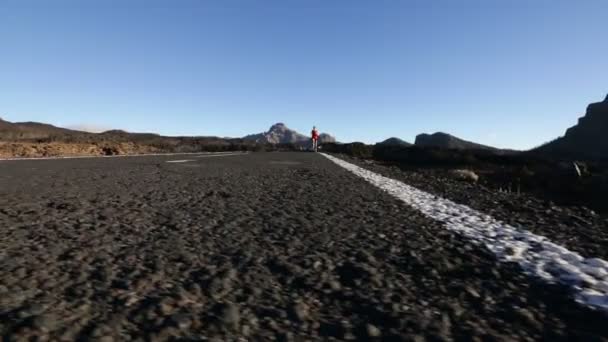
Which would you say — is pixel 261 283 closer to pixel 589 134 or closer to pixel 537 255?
pixel 537 255

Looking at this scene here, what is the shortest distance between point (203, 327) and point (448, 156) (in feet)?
120

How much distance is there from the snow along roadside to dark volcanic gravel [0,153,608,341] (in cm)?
10

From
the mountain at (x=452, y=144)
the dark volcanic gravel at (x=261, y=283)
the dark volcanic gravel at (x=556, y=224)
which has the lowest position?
the dark volcanic gravel at (x=261, y=283)

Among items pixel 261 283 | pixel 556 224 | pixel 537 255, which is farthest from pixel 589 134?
pixel 261 283

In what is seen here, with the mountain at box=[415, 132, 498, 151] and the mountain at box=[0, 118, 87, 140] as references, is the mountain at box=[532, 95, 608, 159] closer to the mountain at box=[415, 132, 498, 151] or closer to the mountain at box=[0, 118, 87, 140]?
the mountain at box=[415, 132, 498, 151]

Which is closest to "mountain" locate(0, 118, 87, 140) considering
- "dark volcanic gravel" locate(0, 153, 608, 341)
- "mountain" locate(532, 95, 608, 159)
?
"dark volcanic gravel" locate(0, 153, 608, 341)

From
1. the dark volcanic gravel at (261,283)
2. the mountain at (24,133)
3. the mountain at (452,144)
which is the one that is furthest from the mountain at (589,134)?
the dark volcanic gravel at (261,283)

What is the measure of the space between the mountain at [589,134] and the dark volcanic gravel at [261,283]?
137m

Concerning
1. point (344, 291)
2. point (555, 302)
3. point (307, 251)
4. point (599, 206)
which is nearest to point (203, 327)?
point (344, 291)

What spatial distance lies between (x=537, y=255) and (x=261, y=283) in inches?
56.4

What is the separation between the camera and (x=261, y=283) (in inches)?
67.8

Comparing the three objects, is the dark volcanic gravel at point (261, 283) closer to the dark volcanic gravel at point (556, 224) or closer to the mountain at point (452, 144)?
the dark volcanic gravel at point (556, 224)

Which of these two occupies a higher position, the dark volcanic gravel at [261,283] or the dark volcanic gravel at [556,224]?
the dark volcanic gravel at [556,224]

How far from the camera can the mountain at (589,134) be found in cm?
12792
